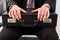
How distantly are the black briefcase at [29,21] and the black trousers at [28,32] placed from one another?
4cm

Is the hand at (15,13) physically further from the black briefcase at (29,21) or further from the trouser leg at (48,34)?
the trouser leg at (48,34)

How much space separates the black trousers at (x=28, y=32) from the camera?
2.31 ft

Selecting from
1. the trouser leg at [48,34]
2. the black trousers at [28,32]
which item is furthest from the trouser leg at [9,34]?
the trouser leg at [48,34]

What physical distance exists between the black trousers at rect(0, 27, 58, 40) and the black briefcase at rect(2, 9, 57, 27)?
0.14ft

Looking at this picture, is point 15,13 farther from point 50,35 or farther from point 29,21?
point 50,35

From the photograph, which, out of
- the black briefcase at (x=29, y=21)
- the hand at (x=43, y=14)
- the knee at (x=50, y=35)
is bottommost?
the knee at (x=50, y=35)

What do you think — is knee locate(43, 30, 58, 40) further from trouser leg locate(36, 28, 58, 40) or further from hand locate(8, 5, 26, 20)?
hand locate(8, 5, 26, 20)

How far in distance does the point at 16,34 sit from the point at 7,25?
0.08 meters

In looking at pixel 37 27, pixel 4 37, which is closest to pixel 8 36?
pixel 4 37

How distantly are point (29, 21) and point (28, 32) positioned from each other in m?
0.11

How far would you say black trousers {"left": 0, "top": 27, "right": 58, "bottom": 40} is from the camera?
2.31 feet

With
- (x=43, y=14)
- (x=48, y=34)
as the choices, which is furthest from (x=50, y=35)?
(x=43, y=14)

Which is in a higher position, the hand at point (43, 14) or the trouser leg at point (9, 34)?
the hand at point (43, 14)

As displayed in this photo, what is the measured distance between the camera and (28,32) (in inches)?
30.0
